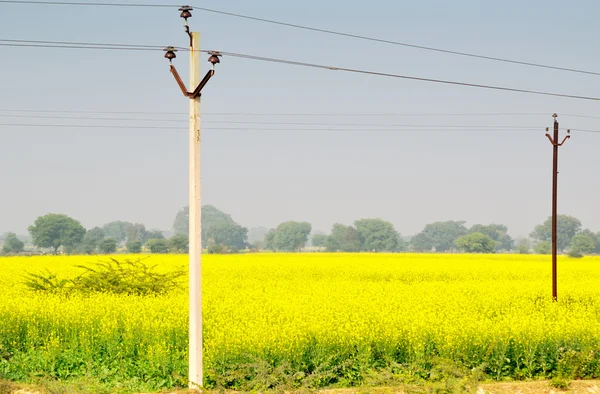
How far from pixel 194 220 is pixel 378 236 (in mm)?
175780

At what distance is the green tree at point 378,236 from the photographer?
183 metres

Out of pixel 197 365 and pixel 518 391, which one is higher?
pixel 197 365

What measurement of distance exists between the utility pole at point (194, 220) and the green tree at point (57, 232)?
153 m

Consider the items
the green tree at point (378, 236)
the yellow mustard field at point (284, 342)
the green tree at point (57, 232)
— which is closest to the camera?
the yellow mustard field at point (284, 342)

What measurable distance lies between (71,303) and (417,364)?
11.0 m

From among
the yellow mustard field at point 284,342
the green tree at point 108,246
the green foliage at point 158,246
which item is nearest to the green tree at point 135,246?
the green foliage at point 158,246

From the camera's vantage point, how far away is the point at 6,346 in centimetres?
1783

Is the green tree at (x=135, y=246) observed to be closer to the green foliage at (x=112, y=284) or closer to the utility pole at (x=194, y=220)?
the green foliage at (x=112, y=284)

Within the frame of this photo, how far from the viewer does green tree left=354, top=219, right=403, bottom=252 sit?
601 ft

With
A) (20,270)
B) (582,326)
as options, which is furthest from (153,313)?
(20,270)

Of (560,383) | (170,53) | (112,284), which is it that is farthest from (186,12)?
(112,284)

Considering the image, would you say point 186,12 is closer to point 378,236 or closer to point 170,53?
point 170,53

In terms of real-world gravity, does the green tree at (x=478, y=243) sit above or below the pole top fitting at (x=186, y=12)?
below

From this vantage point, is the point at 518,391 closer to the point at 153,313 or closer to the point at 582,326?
the point at 582,326
